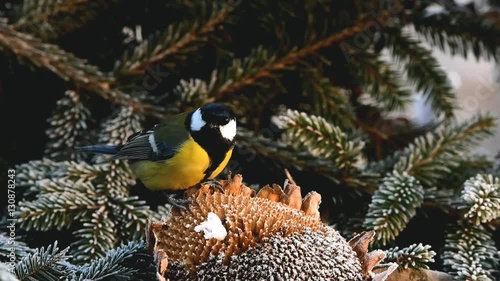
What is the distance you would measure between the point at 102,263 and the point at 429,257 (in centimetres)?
34

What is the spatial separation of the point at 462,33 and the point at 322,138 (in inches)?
16.0

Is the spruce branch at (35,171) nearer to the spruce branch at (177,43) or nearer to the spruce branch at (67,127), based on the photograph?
the spruce branch at (67,127)

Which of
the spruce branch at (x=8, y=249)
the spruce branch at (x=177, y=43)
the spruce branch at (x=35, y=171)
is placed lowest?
the spruce branch at (x=35, y=171)

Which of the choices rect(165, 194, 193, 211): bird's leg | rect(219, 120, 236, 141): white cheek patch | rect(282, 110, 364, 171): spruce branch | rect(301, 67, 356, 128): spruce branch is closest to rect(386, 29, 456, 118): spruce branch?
rect(301, 67, 356, 128): spruce branch

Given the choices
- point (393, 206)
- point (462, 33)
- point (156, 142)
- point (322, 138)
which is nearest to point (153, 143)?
point (156, 142)

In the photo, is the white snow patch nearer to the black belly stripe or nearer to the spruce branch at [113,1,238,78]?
the black belly stripe

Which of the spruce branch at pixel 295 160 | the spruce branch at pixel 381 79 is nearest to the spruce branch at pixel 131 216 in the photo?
the spruce branch at pixel 295 160

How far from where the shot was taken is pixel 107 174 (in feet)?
2.96

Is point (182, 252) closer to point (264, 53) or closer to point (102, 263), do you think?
point (102, 263)

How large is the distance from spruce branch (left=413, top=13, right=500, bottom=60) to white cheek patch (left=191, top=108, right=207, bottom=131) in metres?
0.49

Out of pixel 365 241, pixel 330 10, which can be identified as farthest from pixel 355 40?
pixel 365 241

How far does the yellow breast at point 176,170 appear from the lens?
0.89 metres

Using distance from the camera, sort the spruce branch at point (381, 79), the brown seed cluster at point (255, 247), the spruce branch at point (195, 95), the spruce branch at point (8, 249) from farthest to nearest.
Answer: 1. the spruce branch at point (381, 79)
2. the spruce branch at point (195, 95)
3. the spruce branch at point (8, 249)
4. the brown seed cluster at point (255, 247)

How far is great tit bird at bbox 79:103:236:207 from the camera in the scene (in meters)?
0.88
